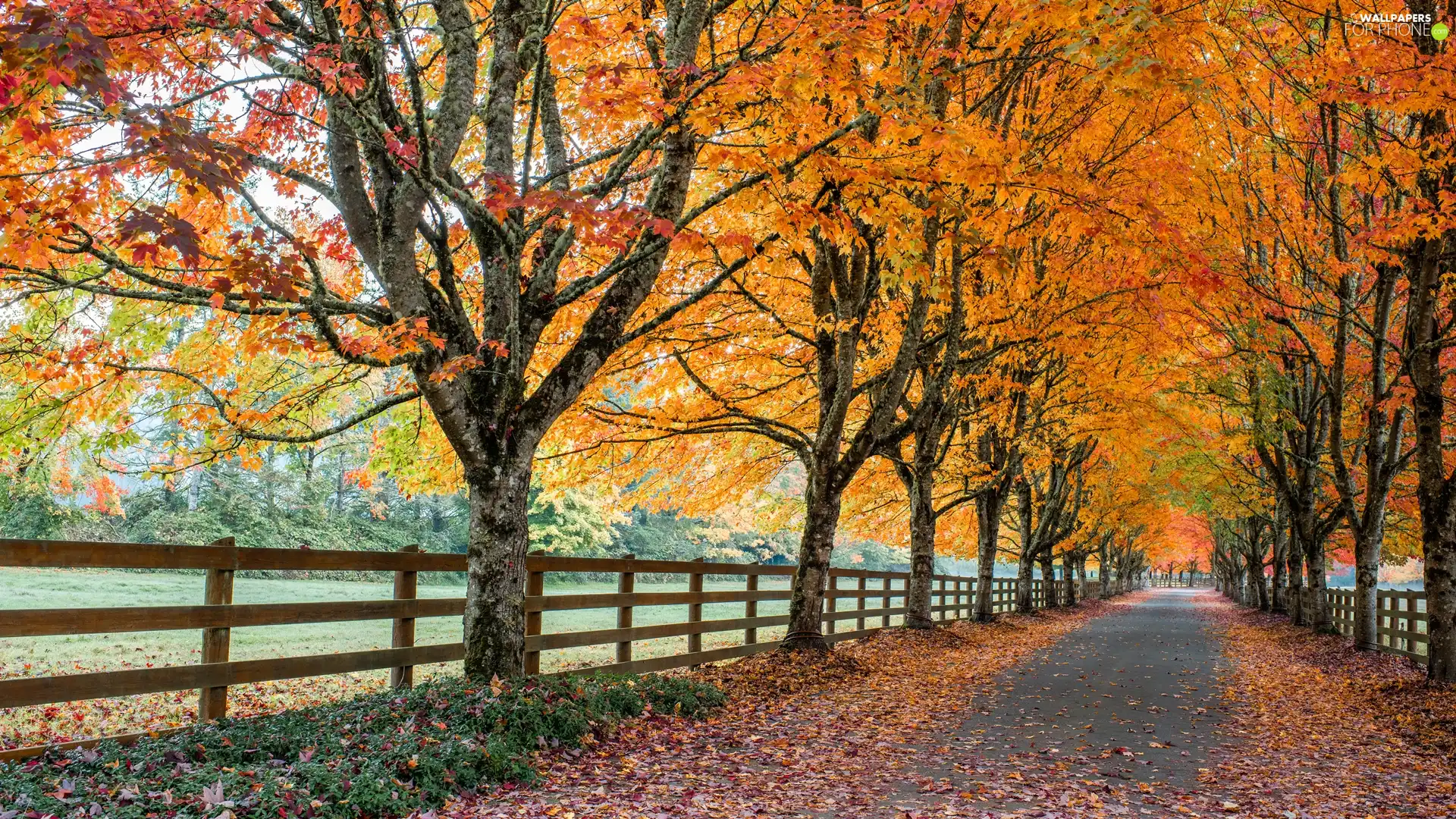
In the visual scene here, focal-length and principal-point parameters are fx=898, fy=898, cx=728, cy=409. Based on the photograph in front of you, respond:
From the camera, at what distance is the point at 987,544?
2100 centimetres

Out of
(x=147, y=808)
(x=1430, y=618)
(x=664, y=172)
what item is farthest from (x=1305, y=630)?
(x=147, y=808)

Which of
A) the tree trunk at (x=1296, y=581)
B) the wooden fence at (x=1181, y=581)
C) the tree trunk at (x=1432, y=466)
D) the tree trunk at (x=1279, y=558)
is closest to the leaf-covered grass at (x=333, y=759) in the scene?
the tree trunk at (x=1432, y=466)

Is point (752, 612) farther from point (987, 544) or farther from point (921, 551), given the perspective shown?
point (987, 544)

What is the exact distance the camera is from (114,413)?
7.86m

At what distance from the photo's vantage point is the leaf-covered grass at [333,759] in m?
3.92

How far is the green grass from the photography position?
45.5ft

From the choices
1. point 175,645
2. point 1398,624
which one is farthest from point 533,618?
point 1398,624

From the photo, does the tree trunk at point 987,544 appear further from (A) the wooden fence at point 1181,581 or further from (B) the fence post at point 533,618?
(A) the wooden fence at point 1181,581

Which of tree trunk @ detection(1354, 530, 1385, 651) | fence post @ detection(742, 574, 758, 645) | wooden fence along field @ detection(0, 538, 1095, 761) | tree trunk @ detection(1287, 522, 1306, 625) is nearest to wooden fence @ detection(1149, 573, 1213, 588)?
tree trunk @ detection(1287, 522, 1306, 625)

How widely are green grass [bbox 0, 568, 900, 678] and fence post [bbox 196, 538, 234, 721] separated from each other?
21.3ft

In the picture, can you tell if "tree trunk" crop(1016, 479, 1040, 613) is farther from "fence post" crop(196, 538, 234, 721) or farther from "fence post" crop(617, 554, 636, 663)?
"fence post" crop(196, 538, 234, 721)

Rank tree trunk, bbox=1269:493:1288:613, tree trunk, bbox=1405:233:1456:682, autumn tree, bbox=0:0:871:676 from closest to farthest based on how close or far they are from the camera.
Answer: autumn tree, bbox=0:0:871:676 < tree trunk, bbox=1405:233:1456:682 < tree trunk, bbox=1269:493:1288:613

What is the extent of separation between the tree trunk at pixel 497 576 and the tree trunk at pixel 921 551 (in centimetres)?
1097

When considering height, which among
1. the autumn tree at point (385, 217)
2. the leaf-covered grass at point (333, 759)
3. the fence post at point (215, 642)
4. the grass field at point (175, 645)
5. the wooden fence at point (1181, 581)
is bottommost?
the wooden fence at point (1181, 581)
